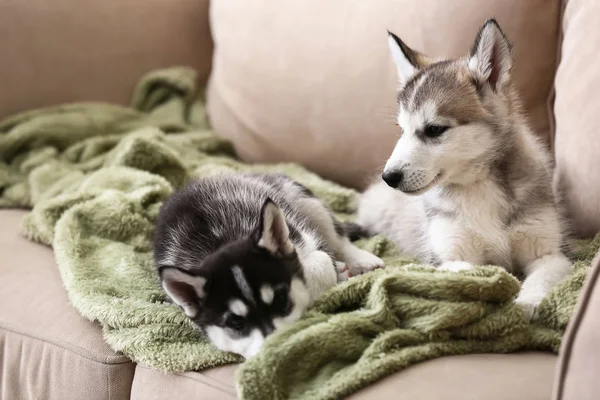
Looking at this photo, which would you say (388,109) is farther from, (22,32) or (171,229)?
(22,32)

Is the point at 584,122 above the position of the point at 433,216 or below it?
above

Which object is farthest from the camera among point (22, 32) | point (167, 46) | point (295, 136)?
point (167, 46)

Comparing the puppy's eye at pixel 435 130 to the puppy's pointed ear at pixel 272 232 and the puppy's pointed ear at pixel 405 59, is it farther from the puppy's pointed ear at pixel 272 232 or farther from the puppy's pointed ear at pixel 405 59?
the puppy's pointed ear at pixel 272 232

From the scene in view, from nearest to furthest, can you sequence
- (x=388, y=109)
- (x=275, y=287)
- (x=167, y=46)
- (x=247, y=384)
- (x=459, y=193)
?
1. (x=247, y=384)
2. (x=275, y=287)
3. (x=459, y=193)
4. (x=388, y=109)
5. (x=167, y=46)

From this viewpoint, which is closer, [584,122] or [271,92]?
[584,122]

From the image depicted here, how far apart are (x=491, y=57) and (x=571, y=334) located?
0.76 meters

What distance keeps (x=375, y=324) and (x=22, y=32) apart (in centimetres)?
191

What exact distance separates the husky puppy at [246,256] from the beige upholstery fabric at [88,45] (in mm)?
959

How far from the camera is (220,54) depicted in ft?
8.64

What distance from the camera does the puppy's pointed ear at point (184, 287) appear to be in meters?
1.42

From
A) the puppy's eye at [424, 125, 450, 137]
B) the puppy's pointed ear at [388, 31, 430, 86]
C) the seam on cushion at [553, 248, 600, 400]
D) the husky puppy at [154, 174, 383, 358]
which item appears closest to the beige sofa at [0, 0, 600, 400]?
the seam on cushion at [553, 248, 600, 400]

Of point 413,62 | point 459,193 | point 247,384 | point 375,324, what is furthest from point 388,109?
point 247,384

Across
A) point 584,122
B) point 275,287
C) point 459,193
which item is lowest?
point 275,287

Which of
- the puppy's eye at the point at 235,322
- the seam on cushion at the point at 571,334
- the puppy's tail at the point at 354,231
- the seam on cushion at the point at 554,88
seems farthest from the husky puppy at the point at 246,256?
the seam on cushion at the point at 554,88
